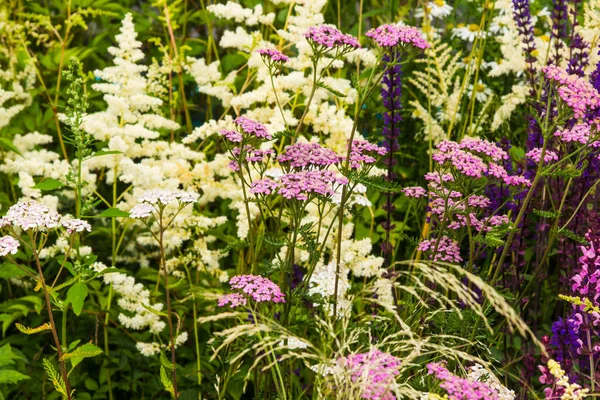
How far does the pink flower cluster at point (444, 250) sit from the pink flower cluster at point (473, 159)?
0.87 ft

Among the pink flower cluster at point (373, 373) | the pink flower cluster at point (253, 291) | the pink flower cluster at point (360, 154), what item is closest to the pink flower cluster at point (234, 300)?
the pink flower cluster at point (253, 291)

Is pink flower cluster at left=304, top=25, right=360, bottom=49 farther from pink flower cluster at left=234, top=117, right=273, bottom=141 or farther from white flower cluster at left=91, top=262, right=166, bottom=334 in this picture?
white flower cluster at left=91, top=262, right=166, bottom=334

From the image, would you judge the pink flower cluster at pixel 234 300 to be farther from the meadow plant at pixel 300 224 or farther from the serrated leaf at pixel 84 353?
the serrated leaf at pixel 84 353

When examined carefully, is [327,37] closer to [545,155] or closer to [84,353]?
[545,155]

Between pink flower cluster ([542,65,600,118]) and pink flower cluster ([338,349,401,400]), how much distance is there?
937 mm

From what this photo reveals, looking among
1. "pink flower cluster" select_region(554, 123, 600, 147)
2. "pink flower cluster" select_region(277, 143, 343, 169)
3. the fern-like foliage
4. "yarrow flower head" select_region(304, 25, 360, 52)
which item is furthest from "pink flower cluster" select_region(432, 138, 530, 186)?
the fern-like foliage

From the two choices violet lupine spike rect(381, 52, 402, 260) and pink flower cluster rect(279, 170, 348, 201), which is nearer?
pink flower cluster rect(279, 170, 348, 201)

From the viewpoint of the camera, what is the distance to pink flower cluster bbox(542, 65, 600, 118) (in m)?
2.45

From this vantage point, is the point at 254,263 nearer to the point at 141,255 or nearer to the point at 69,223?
the point at 69,223

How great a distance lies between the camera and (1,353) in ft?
9.65

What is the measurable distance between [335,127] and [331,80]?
211 millimetres

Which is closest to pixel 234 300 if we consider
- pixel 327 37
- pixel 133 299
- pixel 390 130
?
pixel 327 37

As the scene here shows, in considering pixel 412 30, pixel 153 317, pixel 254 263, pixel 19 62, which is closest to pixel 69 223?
pixel 254 263

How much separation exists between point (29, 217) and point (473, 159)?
4.02 ft
